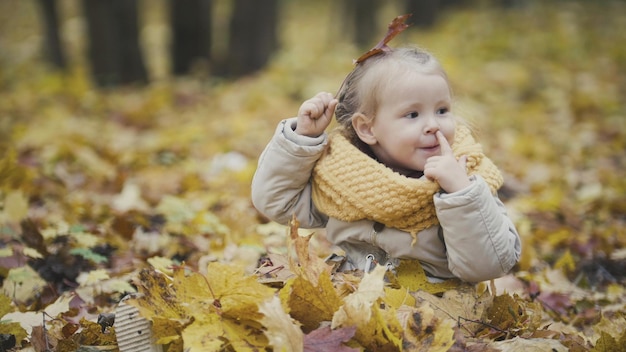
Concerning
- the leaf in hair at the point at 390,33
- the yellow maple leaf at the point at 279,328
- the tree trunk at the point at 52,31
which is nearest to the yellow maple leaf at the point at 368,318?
the yellow maple leaf at the point at 279,328

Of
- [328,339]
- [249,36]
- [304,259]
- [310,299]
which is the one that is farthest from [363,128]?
[249,36]

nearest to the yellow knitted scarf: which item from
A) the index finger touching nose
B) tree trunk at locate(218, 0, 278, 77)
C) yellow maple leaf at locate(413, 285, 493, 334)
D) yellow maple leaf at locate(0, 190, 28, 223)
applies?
the index finger touching nose

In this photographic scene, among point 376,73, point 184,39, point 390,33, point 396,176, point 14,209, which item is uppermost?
→ point 390,33

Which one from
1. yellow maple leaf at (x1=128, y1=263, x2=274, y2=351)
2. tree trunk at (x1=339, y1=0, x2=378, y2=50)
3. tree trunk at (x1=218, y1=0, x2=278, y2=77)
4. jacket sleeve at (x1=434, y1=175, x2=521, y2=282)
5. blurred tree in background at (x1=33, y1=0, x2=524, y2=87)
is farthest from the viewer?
tree trunk at (x1=339, y1=0, x2=378, y2=50)

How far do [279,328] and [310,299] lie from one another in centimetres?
22

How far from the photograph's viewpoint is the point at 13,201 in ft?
9.71

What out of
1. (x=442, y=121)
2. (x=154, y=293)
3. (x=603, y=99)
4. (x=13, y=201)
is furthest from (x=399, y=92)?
(x=603, y=99)

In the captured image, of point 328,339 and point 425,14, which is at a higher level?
point 328,339

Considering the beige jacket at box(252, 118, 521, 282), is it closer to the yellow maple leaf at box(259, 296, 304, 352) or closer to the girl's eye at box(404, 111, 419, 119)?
the girl's eye at box(404, 111, 419, 119)

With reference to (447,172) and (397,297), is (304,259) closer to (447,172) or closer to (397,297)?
(397,297)

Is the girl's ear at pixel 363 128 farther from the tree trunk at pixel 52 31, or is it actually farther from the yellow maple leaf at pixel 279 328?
the tree trunk at pixel 52 31

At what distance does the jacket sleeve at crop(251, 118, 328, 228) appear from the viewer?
6.63 ft

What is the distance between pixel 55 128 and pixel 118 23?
4201 mm

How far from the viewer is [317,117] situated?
80.0 inches
